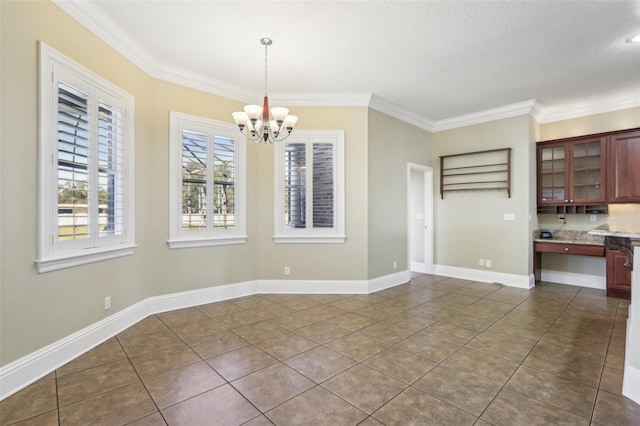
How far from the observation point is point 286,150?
464cm

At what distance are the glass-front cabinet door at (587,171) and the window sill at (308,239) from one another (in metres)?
3.88

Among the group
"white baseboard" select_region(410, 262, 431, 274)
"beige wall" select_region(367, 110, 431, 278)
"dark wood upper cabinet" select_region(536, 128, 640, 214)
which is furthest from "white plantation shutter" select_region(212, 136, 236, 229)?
"dark wood upper cabinet" select_region(536, 128, 640, 214)

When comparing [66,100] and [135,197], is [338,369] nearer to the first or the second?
[135,197]

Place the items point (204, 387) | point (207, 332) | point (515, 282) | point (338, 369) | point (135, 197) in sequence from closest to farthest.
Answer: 1. point (204, 387)
2. point (338, 369)
3. point (207, 332)
4. point (135, 197)
5. point (515, 282)

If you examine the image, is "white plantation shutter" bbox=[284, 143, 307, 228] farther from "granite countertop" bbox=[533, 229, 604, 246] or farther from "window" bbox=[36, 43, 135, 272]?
"granite countertop" bbox=[533, 229, 604, 246]

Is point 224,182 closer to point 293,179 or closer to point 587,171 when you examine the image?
point 293,179

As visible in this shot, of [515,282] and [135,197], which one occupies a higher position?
[135,197]

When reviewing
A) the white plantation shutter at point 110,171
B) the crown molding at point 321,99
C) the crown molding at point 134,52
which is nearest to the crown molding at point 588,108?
the crown molding at point 321,99

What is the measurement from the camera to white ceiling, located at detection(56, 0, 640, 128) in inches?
107

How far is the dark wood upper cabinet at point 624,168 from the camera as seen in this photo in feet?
14.4

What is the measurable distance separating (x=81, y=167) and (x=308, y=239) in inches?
113

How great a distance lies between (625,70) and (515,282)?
10.8ft

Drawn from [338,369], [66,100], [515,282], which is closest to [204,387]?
[338,369]

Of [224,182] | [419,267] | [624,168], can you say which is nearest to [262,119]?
[224,182]
